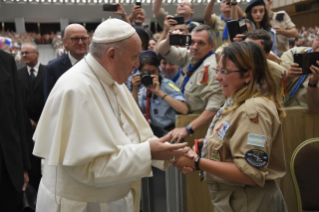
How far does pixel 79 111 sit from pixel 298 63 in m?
2.11

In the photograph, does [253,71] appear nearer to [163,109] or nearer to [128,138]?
[128,138]

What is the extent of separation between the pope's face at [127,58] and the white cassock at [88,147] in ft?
0.30

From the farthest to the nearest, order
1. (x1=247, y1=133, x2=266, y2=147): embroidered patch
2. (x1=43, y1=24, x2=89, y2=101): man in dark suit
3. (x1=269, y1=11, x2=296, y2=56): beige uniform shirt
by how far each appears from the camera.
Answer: (x1=269, y1=11, x2=296, y2=56): beige uniform shirt < (x1=43, y1=24, x2=89, y2=101): man in dark suit < (x1=247, y1=133, x2=266, y2=147): embroidered patch

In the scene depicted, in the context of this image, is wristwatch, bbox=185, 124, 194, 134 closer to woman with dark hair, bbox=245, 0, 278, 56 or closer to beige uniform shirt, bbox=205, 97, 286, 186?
beige uniform shirt, bbox=205, 97, 286, 186

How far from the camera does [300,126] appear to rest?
3119mm

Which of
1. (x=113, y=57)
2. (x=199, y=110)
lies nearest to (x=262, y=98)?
(x=113, y=57)

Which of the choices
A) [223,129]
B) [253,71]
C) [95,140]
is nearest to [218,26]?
[253,71]

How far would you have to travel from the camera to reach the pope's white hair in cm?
191

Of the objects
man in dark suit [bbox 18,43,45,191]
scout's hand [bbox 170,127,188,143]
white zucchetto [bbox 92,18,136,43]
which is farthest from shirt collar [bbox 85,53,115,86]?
man in dark suit [bbox 18,43,45,191]

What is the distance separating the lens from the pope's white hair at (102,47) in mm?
1914

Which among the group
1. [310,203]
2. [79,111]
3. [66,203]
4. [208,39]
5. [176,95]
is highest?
[208,39]

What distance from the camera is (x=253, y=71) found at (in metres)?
2.04

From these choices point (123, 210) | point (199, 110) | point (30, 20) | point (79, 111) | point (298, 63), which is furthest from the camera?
point (30, 20)

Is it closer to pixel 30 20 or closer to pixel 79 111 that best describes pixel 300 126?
pixel 79 111
